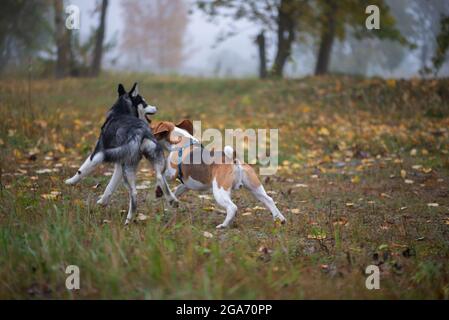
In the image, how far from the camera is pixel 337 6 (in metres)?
18.8

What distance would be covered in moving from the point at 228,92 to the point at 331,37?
4.99 metres

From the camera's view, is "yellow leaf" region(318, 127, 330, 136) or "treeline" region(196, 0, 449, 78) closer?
"yellow leaf" region(318, 127, 330, 136)

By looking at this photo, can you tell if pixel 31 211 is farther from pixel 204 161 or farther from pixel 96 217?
pixel 204 161

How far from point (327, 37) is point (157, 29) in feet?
111

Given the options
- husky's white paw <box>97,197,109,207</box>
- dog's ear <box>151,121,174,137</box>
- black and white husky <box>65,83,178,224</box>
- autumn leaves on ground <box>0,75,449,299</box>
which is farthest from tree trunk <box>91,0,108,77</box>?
black and white husky <box>65,83,178,224</box>

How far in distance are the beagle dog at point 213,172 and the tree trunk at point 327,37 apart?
14.0 meters

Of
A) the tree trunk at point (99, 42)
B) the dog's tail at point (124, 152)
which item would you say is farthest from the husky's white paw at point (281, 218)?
the tree trunk at point (99, 42)

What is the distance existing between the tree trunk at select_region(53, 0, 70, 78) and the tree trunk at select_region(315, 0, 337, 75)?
10785 mm

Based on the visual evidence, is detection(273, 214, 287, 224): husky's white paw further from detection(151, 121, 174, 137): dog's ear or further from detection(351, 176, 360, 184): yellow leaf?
detection(351, 176, 360, 184): yellow leaf

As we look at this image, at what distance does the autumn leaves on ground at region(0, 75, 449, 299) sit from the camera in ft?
13.1

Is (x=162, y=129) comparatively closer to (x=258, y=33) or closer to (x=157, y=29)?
(x=258, y=33)

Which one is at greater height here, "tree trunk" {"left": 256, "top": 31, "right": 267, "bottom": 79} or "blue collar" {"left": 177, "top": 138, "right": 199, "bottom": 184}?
"tree trunk" {"left": 256, "top": 31, "right": 267, "bottom": 79}

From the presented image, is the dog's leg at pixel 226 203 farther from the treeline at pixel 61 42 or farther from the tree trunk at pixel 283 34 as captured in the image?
the treeline at pixel 61 42

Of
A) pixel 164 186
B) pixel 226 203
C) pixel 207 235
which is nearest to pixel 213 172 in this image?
pixel 226 203
